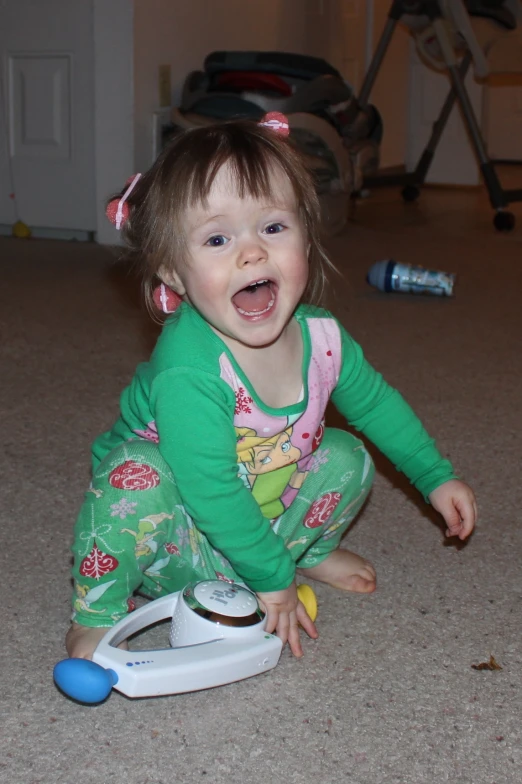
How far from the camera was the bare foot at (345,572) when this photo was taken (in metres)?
0.94

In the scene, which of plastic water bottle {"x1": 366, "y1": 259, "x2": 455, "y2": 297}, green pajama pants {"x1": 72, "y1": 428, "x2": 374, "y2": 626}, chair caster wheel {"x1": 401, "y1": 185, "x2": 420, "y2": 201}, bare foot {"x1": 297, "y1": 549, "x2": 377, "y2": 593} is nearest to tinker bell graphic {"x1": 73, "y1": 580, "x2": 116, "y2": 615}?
green pajama pants {"x1": 72, "y1": 428, "x2": 374, "y2": 626}

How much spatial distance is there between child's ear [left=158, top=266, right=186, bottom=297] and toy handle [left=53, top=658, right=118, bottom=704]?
344mm

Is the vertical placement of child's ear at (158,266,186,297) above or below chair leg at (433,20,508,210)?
above

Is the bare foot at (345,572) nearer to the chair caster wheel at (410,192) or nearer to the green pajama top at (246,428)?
the green pajama top at (246,428)

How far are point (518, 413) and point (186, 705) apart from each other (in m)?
0.81

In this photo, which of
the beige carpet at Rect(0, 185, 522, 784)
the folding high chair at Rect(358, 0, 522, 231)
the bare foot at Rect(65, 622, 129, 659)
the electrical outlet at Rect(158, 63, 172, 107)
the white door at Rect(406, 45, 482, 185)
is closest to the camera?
Answer: the beige carpet at Rect(0, 185, 522, 784)

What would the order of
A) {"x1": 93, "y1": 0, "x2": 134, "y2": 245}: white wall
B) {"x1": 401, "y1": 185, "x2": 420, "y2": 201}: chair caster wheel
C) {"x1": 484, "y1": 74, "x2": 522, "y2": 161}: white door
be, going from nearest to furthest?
1. {"x1": 93, "y1": 0, "x2": 134, "y2": 245}: white wall
2. {"x1": 401, "y1": 185, "x2": 420, "y2": 201}: chair caster wheel
3. {"x1": 484, "y1": 74, "x2": 522, "y2": 161}: white door

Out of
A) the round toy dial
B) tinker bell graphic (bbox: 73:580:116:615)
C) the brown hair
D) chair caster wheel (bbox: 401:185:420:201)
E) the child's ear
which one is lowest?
chair caster wheel (bbox: 401:185:420:201)

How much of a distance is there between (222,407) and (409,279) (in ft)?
4.64

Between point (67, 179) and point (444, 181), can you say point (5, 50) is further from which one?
point (444, 181)

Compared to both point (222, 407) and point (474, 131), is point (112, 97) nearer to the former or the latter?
point (474, 131)

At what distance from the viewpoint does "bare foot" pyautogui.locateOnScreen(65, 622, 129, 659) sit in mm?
789

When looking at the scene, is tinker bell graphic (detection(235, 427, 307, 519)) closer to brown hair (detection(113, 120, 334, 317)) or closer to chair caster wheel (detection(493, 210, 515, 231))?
brown hair (detection(113, 120, 334, 317))

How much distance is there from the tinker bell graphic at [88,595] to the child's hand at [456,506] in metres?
0.33
